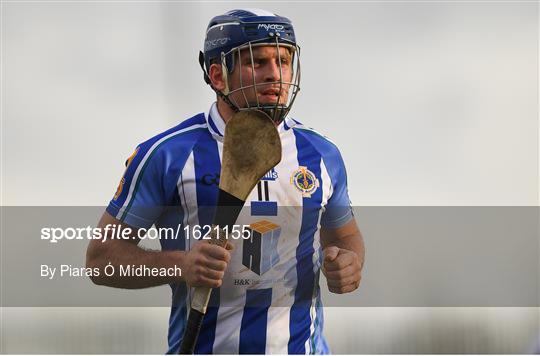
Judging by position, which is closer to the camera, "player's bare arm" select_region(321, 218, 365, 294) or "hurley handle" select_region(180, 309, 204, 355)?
"hurley handle" select_region(180, 309, 204, 355)

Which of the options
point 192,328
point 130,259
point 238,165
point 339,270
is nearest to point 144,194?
point 130,259

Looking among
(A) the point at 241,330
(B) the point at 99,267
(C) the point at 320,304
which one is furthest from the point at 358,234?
(B) the point at 99,267

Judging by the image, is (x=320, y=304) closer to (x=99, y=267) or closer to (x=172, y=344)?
(x=172, y=344)

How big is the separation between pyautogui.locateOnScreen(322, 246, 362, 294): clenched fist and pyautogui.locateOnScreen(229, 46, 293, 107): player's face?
0.61 metres

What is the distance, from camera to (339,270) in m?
A: 3.53

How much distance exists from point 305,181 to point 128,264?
2.51 ft

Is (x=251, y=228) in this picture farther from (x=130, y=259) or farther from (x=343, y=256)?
(x=130, y=259)

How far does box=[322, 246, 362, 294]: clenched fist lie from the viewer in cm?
353

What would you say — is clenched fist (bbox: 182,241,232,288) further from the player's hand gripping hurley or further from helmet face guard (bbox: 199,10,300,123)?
helmet face guard (bbox: 199,10,300,123)

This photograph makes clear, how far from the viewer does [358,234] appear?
12.9 ft

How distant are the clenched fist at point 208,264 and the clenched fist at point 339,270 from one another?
41 centimetres

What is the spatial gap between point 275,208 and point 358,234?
51 cm

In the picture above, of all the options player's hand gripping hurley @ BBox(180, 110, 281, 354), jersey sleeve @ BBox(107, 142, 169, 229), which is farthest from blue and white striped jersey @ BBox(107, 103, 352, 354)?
player's hand gripping hurley @ BBox(180, 110, 281, 354)

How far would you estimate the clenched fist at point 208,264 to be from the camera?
3.28m
